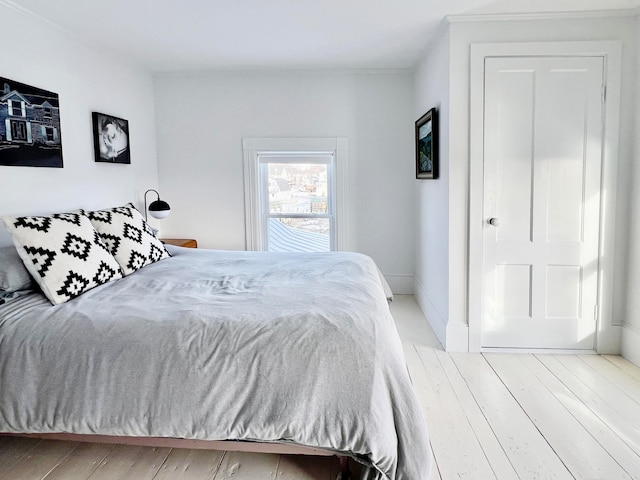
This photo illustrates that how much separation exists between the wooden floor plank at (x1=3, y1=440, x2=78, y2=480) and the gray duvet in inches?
9.7

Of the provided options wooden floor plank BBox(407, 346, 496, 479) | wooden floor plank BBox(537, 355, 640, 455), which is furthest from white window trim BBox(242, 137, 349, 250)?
wooden floor plank BBox(537, 355, 640, 455)

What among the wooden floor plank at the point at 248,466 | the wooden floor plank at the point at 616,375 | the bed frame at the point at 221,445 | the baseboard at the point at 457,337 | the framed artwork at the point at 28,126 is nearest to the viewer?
the bed frame at the point at 221,445

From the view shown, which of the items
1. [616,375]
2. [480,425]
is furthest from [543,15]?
[480,425]

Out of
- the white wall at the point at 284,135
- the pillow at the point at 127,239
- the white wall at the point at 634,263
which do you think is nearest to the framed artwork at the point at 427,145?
the white wall at the point at 284,135

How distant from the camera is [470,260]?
325cm

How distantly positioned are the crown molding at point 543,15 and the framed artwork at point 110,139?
8.95 feet

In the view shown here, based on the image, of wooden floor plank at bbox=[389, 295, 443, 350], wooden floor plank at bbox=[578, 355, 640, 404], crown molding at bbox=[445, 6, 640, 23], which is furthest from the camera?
wooden floor plank at bbox=[389, 295, 443, 350]

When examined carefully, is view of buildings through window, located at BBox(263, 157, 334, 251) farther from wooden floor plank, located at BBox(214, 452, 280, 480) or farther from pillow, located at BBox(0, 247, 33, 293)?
wooden floor plank, located at BBox(214, 452, 280, 480)

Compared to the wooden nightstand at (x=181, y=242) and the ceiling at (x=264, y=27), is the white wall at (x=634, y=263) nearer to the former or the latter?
the ceiling at (x=264, y=27)

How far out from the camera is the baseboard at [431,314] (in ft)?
11.4

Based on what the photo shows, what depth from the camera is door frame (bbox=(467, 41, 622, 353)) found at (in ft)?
10.0

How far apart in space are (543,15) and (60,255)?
3263 mm

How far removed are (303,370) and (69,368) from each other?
3.07 ft

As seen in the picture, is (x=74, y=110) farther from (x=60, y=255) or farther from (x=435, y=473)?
(x=435, y=473)
